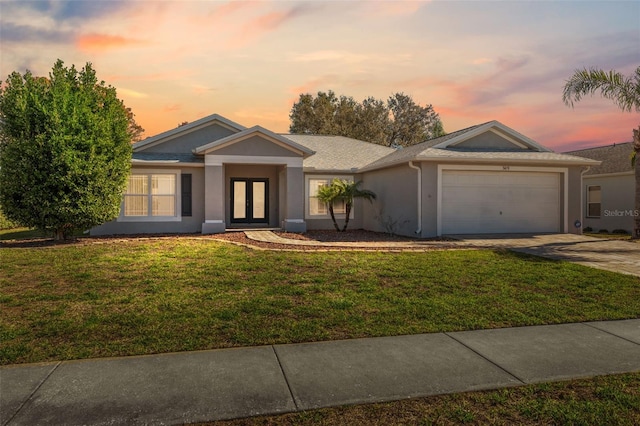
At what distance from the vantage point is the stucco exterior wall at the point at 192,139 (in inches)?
717

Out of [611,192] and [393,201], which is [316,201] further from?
[611,192]

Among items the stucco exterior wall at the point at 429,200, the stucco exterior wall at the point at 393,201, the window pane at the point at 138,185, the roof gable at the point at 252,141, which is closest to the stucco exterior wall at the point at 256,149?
the roof gable at the point at 252,141

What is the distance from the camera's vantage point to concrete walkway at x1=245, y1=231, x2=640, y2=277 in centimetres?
1029

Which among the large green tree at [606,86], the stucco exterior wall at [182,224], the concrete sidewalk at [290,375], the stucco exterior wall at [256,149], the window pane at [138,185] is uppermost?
the large green tree at [606,86]

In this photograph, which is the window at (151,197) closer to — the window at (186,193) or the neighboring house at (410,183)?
the neighboring house at (410,183)

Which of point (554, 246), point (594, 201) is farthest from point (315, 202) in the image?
point (594, 201)

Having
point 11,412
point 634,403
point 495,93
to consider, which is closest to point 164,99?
point 495,93

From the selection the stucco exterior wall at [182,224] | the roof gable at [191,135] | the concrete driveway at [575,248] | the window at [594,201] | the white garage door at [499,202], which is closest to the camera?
the concrete driveway at [575,248]

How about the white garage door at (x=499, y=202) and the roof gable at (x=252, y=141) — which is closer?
the white garage door at (x=499, y=202)

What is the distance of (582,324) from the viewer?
564 cm

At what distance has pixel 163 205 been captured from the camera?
57.0 feet

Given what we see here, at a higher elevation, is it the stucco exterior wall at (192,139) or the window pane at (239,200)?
the stucco exterior wall at (192,139)

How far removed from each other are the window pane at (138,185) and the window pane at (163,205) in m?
0.51

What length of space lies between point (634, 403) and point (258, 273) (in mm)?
6396
